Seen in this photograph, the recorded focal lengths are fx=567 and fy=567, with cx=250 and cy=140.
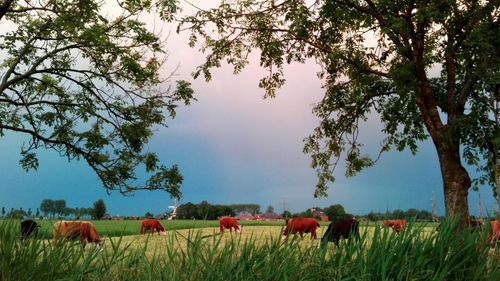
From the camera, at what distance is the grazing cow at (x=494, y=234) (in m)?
7.81

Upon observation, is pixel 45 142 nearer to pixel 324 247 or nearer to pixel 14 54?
pixel 14 54

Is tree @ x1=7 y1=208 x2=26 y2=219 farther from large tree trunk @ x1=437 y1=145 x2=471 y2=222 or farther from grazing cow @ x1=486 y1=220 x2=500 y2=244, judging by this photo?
large tree trunk @ x1=437 y1=145 x2=471 y2=222

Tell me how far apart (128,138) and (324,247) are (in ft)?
60.3

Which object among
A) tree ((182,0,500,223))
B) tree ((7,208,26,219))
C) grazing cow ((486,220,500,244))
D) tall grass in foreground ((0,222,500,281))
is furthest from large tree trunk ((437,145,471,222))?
tree ((7,208,26,219))

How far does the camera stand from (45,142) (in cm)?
2545

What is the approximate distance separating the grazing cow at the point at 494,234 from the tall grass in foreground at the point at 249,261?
743 mm

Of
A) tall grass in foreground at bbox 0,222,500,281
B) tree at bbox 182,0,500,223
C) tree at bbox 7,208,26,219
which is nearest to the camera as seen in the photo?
tall grass in foreground at bbox 0,222,500,281

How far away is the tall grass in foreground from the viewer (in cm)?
590

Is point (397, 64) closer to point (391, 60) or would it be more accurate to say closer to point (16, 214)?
point (391, 60)

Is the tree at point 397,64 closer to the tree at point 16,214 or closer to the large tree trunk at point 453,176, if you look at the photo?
the large tree trunk at point 453,176

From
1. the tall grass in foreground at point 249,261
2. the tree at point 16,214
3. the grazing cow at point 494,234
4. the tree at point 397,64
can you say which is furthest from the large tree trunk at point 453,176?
the tree at point 16,214

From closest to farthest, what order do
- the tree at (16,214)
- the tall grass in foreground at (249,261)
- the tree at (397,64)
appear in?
the tall grass in foreground at (249,261) → the tree at (16,214) → the tree at (397,64)

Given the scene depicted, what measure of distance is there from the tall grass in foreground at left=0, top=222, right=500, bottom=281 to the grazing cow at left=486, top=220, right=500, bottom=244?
2.44 ft

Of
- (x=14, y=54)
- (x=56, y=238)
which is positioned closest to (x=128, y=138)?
(x=14, y=54)
